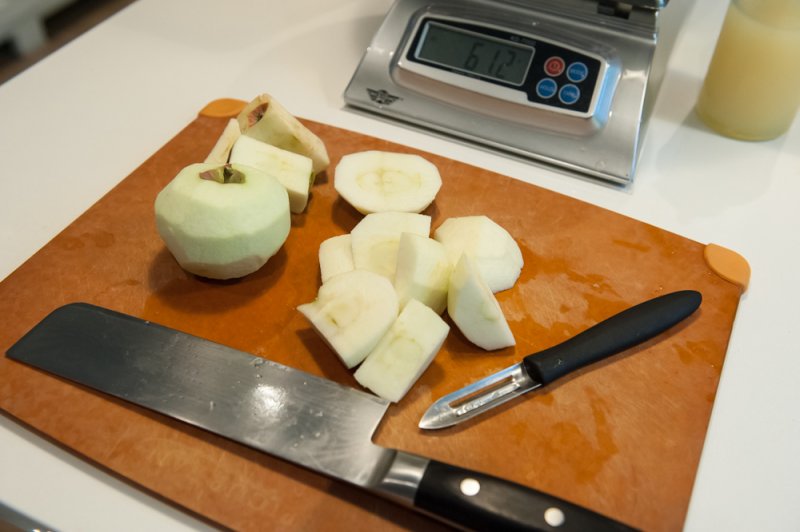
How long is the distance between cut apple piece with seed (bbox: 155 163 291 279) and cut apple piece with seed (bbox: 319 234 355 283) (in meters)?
0.07

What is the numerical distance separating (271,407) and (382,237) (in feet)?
1.05

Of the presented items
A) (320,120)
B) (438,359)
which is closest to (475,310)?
→ (438,359)

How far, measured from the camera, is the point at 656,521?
78 cm

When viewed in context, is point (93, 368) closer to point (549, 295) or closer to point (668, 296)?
point (549, 295)

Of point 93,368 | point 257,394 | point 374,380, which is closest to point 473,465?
point 374,380

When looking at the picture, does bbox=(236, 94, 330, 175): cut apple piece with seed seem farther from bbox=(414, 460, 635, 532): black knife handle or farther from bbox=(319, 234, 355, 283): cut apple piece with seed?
bbox=(414, 460, 635, 532): black knife handle

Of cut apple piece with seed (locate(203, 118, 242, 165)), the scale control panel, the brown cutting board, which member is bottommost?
the brown cutting board

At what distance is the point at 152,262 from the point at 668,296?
A: 79cm

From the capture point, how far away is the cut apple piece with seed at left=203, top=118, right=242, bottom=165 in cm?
111

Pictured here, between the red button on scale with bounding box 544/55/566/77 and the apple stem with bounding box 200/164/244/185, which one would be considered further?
the red button on scale with bounding box 544/55/566/77

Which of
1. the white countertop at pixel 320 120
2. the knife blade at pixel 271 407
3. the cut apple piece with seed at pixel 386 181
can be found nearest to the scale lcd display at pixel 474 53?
the white countertop at pixel 320 120

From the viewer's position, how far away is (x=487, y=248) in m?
1.00

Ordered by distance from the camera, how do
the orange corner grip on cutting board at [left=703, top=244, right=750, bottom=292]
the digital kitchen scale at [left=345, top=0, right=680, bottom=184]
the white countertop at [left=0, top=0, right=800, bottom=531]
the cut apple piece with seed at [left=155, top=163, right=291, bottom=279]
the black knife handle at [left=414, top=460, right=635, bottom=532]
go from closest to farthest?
the black knife handle at [left=414, top=460, right=635, bottom=532], the white countertop at [left=0, top=0, right=800, bottom=531], the cut apple piece with seed at [left=155, top=163, right=291, bottom=279], the orange corner grip on cutting board at [left=703, top=244, right=750, bottom=292], the digital kitchen scale at [left=345, top=0, right=680, bottom=184]

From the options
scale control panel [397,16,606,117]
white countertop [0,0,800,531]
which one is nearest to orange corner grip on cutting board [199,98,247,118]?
white countertop [0,0,800,531]
